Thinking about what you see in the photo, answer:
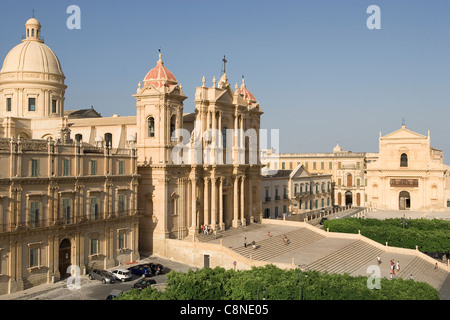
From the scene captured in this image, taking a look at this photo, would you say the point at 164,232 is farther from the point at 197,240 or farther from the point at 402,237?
the point at 402,237

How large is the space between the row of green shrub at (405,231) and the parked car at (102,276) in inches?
1213

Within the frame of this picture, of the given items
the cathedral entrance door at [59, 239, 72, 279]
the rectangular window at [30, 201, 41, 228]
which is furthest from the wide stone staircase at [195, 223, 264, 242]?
the rectangular window at [30, 201, 41, 228]

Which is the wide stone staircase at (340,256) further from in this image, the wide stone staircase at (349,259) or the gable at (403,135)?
the gable at (403,135)

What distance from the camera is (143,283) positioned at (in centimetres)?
3556

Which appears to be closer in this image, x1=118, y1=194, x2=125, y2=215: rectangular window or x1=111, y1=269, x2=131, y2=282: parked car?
x1=111, y1=269, x2=131, y2=282: parked car

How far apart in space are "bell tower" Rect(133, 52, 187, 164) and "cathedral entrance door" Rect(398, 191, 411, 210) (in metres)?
54.8

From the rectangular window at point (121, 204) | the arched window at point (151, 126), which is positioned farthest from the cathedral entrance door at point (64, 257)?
the arched window at point (151, 126)

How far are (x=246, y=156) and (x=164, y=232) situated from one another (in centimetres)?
1751

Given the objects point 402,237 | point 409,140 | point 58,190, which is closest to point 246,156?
point 402,237

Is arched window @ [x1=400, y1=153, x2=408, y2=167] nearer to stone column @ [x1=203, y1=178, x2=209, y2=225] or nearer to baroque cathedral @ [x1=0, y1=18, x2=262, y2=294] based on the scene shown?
baroque cathedral @ [x1=0, y1=18, x2=262, y2=294]

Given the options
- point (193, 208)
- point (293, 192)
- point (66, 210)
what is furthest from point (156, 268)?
point (293, 192)

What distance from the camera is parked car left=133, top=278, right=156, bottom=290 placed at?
115 ft

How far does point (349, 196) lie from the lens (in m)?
98.2
